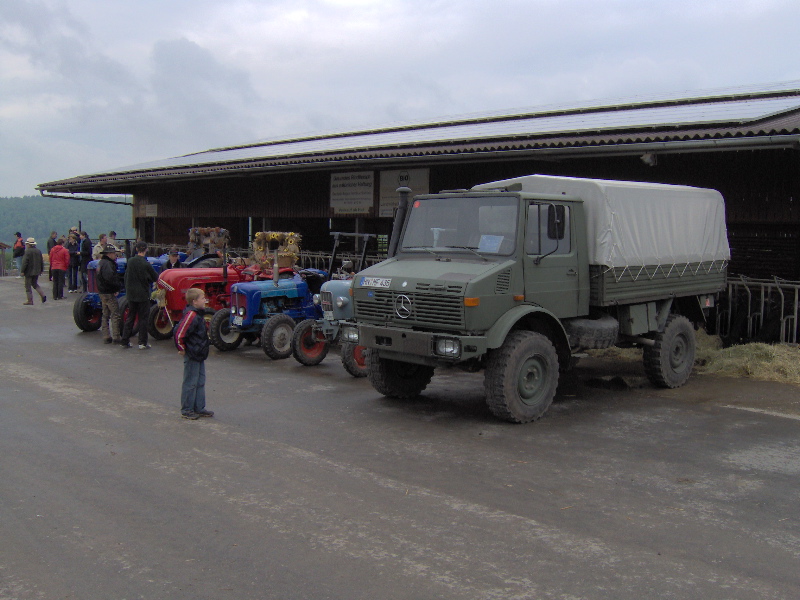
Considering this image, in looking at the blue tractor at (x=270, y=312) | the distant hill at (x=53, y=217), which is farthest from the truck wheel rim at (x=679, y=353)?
the distant hill at (x=53, y=217)

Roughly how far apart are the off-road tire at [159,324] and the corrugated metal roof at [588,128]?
194 inches

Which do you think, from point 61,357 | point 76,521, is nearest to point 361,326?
point 76,521

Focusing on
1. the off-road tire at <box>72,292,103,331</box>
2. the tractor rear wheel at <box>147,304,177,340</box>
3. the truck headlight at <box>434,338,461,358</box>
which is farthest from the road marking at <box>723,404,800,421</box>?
the off-road tire at <box>72,292,103,331</box>

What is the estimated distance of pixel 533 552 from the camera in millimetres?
4309

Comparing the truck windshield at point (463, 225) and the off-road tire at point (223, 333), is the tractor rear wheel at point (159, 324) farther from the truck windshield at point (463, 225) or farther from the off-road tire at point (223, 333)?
the truck windshield at point (463, 225)

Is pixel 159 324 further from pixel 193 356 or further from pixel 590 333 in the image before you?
pixel 590 333

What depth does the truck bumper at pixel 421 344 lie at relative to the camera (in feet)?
23.5

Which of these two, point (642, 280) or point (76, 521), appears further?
point (642, 280)

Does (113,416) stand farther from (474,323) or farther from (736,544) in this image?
(736,544)

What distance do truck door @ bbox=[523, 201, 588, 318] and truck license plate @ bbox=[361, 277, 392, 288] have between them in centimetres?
147

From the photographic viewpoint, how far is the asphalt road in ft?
13.0

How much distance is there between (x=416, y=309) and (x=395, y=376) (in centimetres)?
137

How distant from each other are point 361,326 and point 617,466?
3.11 meters

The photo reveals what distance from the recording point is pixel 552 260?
795 centimetres
